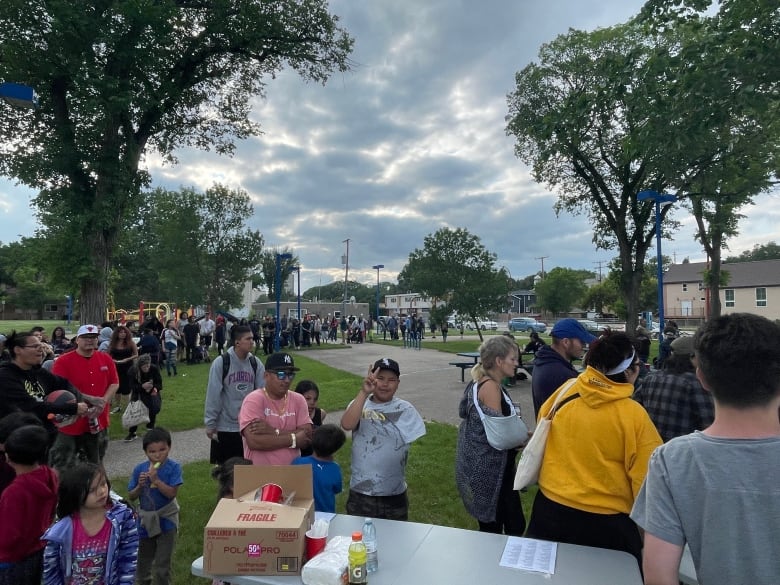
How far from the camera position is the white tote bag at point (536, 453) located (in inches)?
96.8

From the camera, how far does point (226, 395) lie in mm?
4492

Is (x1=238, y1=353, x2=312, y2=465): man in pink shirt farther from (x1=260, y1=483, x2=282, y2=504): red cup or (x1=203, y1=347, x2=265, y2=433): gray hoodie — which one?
(x1=203, y1=347, x2=265, y2=433): gray hoodie

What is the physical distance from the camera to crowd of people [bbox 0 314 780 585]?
138cm

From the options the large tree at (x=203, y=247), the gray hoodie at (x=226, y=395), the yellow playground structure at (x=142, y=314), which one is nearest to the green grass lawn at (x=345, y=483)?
the gray hoodie at (x=226, y=395)

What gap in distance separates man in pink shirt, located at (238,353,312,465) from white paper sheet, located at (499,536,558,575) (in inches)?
66.9

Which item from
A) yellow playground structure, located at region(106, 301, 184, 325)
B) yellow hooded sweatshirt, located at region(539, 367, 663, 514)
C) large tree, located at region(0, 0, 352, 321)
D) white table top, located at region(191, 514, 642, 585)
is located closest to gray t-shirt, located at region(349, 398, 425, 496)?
white table top, located at region(191, 514, 642, 585)

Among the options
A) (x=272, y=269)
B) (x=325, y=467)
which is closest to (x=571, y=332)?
(x=325, y=467)

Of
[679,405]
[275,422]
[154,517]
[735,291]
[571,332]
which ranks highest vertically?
[735,291]

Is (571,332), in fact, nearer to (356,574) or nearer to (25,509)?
(356,574)

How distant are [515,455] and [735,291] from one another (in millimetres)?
61803

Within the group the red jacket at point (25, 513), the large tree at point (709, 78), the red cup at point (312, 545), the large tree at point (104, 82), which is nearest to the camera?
the red cup at point (312, 545)

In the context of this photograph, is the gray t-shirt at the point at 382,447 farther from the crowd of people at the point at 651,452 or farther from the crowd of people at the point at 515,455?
the crowd of people at the point at 651,452

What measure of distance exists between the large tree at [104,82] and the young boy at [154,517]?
975cm

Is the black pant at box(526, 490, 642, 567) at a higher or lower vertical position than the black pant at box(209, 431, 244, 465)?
higher
